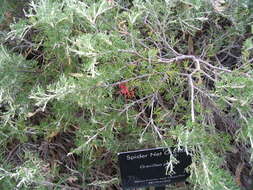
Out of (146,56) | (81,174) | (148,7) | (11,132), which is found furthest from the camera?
(81,174)

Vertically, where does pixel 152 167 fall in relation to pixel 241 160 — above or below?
above

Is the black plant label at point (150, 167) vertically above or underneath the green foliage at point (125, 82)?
underneath

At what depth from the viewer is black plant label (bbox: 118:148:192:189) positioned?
4.65 feet

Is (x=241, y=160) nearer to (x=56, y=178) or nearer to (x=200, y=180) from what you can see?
(x=200, y=180)

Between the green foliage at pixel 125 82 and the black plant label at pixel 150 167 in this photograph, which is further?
the black plant label at pixel 150 167

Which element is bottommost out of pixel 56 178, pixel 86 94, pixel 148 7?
pixel 56 178

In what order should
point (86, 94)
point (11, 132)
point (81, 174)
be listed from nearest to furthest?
point (86, 94), point (11, 132), point (81, 174)

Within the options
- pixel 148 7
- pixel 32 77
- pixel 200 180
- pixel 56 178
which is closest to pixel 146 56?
pixel 148 7

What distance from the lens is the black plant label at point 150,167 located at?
4.65ft

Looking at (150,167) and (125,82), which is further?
(150,167)

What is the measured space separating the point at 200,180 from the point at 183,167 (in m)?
0.27

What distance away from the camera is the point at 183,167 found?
1449mm

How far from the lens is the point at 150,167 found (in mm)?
1447

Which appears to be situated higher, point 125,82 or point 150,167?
point 125,82
